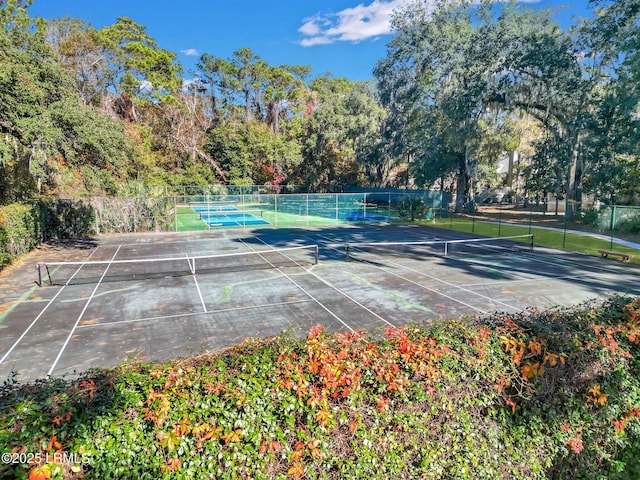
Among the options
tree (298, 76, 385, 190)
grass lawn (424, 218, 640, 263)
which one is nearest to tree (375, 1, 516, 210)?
tree (298, 76, 385, 190)

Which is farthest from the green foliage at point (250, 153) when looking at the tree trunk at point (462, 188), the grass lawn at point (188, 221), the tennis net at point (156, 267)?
the tennis net at point (156, 267)

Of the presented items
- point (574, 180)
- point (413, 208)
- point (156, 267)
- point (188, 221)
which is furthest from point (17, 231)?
point (574, 180)

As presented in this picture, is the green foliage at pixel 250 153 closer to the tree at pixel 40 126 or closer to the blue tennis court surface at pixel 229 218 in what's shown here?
the blue tennis court surface at pixel 229 218

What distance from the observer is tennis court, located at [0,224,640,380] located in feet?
27.8

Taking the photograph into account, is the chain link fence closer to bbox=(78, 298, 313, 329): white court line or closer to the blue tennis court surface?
the blue tennis court surface

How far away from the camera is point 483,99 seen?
1220 inches

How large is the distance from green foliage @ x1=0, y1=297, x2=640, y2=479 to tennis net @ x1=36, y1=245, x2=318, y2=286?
9.91 meters

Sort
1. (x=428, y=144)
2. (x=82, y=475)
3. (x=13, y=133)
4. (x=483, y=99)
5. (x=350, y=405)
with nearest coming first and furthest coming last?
(x=82, y=475), (x=350, y=405), (x=13, y=133), (x=483, y=99), (x=428, y=144)

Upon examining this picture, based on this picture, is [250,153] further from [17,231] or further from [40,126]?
[17,231]

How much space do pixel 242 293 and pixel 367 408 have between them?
29.3 ft

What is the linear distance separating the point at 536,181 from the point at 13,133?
1689 inches

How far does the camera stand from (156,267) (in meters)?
15.7

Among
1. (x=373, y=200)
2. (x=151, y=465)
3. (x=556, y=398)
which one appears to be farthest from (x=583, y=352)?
(x=373, y=200)

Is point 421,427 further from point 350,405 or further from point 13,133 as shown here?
point 13,133
